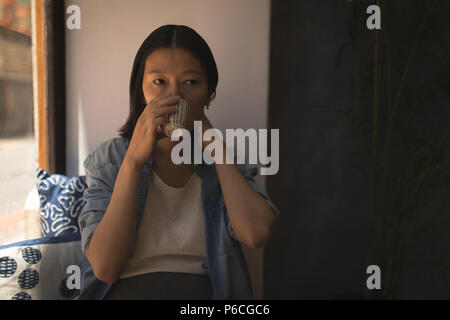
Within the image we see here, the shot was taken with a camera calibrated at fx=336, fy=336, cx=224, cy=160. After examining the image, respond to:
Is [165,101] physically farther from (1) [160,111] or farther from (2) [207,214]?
(2) [207,214]

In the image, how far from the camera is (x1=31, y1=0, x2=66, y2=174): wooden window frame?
0.63 m

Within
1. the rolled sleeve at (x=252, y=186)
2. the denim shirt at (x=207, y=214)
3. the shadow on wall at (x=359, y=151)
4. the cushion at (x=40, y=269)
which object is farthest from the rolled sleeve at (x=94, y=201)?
the shadow on wall at (x=359, y=151)

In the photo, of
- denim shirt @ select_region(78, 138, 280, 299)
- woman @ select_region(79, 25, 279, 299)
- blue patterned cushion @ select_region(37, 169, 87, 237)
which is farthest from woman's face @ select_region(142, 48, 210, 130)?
blue patterned cushion @ select_region(37, 169, 87, 237)

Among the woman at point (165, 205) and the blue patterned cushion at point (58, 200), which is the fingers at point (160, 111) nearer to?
the woman at point (165, 205)

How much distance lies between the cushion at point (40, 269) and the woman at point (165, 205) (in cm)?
7

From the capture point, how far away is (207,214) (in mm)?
598

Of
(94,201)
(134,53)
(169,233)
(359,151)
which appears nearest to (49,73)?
(134,53)

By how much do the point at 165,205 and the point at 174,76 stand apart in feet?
0.73

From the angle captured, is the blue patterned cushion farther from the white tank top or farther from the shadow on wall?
the shadow on wall

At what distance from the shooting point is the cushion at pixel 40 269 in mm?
584

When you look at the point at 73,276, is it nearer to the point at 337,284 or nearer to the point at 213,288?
the point at 213,288

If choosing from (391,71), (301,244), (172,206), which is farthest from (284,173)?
(391,71)

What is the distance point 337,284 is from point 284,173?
11.1 inches

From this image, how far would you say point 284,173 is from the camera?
0.75m
